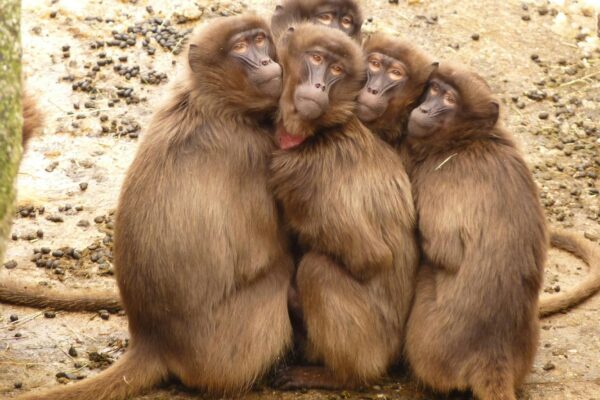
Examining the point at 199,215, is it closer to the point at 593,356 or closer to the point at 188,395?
the point at 188,395

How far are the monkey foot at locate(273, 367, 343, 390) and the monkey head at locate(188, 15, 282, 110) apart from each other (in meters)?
1.63

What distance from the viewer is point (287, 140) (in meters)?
6.27

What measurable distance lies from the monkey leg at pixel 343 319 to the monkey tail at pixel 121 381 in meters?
0.96

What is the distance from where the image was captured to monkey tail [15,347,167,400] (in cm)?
588

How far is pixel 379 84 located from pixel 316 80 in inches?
17.9

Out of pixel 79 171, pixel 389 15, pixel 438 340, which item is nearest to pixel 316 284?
pixel 438 340

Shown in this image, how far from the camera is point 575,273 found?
796cm

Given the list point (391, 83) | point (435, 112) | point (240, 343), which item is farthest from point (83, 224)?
point (435, 112)

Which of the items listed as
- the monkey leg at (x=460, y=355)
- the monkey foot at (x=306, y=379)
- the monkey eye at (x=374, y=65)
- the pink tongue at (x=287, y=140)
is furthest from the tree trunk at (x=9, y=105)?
the monkey leg at (x=460, y=355)

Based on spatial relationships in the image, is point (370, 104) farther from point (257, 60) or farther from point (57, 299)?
point (57, 299)

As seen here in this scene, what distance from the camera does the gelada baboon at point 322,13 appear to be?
7.18m

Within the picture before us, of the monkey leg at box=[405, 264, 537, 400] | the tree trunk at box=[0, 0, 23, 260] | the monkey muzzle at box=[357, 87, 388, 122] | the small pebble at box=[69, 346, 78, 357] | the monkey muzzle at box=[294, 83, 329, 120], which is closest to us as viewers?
the tree trunk at box=[0, 0, 23, 260]

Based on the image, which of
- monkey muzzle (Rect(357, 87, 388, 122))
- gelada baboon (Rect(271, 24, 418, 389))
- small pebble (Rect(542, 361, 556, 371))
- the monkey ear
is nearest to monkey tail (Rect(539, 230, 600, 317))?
small pebble (Rect(542, 361, 556, 371))

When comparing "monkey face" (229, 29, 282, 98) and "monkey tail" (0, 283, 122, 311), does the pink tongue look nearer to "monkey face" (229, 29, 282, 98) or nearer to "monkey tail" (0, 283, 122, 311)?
"monkey face" (229, 29, 282, 98)
